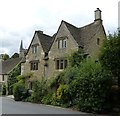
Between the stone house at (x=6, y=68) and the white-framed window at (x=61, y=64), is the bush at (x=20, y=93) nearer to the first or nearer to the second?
the white-framed window at (x=61, y=64)

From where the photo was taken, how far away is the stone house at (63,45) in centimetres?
3684

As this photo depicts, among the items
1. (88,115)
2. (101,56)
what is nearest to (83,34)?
(101,56)

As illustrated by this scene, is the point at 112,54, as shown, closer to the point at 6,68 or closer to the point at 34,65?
the point at 34,65

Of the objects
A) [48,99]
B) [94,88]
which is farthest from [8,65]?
[94,88]

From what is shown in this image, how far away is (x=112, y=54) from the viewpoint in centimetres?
2362

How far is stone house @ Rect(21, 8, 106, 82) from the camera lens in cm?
3684

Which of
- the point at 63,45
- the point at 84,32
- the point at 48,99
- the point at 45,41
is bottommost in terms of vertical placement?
the point at 48,99

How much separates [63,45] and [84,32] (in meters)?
4.01

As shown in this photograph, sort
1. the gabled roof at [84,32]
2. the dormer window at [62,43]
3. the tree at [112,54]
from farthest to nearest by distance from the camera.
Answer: the dormer window at [62,43]
the gabled roof at [84,32]
the tree at [112,54]

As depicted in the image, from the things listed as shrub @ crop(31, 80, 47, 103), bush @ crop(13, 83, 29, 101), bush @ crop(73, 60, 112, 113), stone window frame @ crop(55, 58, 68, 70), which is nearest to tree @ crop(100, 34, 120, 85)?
bush @ crop(73, 60, 112, 113)

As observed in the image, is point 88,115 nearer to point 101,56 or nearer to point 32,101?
point 101,56

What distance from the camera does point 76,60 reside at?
111 ft

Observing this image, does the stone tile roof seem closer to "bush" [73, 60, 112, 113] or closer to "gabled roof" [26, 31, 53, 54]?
"gabled roof" [26, 31, 53, 54]

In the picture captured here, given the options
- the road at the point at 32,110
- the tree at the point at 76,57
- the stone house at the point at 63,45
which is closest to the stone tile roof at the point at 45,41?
the stone house at the point at 63,45
